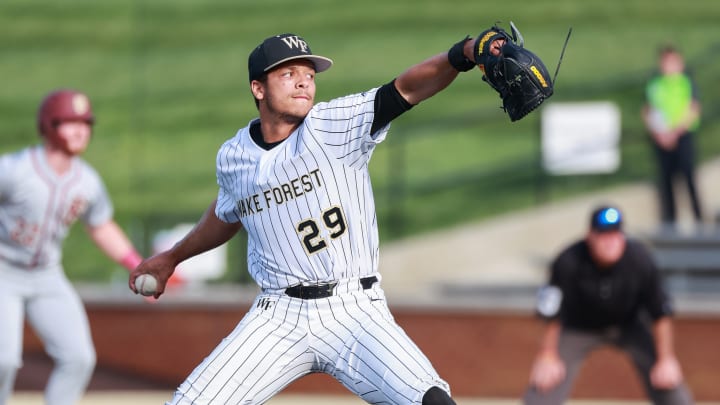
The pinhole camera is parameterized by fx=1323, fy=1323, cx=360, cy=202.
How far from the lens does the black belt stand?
5.88 meters

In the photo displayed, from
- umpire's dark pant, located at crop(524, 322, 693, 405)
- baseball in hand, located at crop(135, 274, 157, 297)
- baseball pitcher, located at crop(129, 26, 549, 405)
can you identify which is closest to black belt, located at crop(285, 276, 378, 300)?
baseball pitcher, located at crop(129, 26, 549, 405)

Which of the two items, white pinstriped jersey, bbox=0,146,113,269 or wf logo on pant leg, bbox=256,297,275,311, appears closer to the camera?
wf logo on pant leg, bbox=256,297,275,311

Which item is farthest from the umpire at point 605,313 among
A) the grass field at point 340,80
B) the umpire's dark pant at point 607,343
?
the grass field at point 340,80

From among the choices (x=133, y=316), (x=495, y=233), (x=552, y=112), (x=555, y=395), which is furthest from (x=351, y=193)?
(x=552, y=112)

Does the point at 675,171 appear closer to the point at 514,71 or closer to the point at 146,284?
the point at 146,284

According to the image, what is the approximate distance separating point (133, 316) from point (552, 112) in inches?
235

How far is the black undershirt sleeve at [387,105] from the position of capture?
18.5ft

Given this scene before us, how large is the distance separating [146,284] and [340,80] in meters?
12.9

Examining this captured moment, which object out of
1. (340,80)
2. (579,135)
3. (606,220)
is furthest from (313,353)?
(340,80)

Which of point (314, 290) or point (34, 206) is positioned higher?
point (34, 206)

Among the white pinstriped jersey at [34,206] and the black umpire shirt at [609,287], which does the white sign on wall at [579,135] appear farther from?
the white pinstriped jersey at [34,206]

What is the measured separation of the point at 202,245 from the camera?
21.4 feet

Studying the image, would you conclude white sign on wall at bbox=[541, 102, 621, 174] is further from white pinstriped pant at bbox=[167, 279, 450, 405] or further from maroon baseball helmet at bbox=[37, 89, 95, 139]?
white pinstriped pant at bbox=[167, 279, 450, 405]

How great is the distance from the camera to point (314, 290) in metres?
5.88
